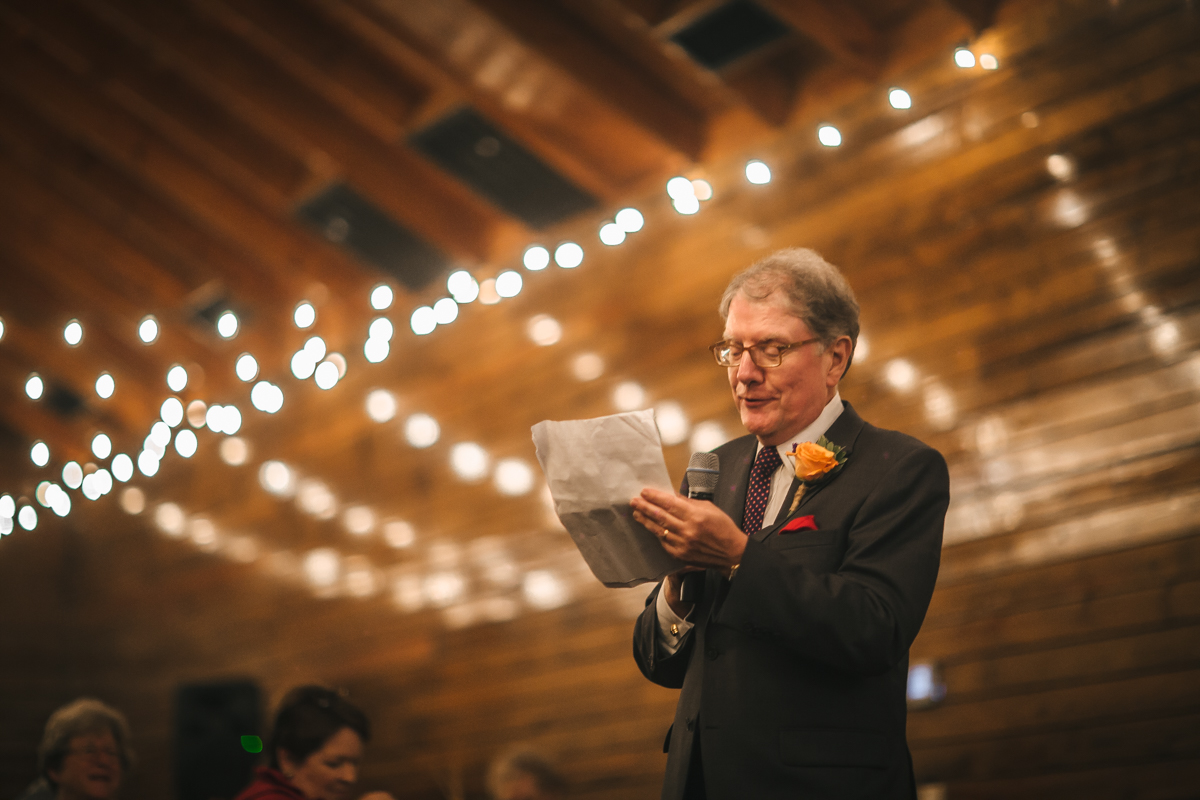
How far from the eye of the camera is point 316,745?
9.05 feet

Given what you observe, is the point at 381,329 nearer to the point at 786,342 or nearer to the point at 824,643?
the point at 786,342

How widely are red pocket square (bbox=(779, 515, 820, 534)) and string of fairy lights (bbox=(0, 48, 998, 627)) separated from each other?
8.26 ft

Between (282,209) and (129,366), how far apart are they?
238 centimetres

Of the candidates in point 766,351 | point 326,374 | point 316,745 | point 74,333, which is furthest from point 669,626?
point 74,333

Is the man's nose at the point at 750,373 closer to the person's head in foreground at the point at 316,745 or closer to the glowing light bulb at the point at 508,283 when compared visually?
the person's head in foreground at the point at 316,745

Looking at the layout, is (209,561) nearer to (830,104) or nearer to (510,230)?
(510,230)

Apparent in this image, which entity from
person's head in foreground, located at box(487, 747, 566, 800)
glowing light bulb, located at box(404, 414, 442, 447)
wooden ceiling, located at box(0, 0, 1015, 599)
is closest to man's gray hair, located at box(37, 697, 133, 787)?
person's head in foreground, located at box(487, 747, 566, 800)

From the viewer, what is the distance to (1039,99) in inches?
149

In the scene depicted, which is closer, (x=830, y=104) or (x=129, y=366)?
(x=830, y=104)

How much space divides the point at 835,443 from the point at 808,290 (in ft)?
0.82

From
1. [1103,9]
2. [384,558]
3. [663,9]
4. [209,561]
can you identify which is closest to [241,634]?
[209,561]

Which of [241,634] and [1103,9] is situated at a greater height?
[1103,9]

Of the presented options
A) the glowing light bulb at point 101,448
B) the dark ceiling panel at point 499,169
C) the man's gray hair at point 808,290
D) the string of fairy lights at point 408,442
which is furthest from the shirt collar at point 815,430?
the glowing light bulb at point 101,448

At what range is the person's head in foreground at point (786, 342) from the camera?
171 cm
